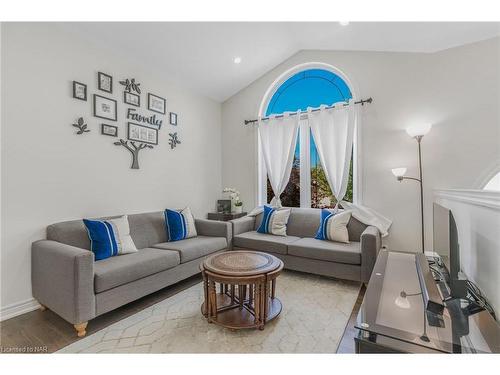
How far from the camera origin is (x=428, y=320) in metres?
1.33

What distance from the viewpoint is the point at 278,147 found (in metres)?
4.14

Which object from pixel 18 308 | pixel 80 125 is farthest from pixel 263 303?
pixel 80 125

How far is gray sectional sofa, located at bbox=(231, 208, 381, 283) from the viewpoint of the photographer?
272 centimetres

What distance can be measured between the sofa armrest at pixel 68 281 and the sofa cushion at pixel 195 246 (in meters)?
0.97

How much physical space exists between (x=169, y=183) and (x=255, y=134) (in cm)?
170

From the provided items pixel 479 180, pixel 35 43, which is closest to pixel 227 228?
pixel 35 43

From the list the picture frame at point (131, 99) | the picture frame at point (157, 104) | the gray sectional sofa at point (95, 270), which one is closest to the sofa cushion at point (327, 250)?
the gray sectional sofa at point (95, 270)

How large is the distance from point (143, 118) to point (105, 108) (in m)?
0.50

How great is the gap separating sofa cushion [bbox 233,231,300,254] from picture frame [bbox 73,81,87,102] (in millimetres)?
2470

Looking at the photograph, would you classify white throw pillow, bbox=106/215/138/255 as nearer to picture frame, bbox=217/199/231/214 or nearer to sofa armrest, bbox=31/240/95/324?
sofa armrest, bbox=31/240/95/324

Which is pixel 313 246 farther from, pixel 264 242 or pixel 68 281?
pixel 68 281

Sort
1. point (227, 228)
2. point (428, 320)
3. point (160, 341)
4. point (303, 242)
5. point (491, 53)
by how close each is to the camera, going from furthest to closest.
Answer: point (227, 228)
point (303, 242)
point (491, 53)
point (160, 341)
point (428, 320)

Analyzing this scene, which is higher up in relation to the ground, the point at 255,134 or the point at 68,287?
the point at 255,134
